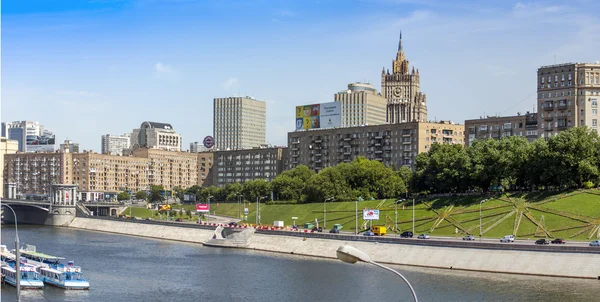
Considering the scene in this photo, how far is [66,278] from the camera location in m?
106

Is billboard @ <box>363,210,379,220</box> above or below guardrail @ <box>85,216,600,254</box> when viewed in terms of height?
above

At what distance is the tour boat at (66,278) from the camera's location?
104375 millimetres

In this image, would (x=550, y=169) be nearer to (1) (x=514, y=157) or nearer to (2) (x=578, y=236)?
(1) (x=514, y=157)

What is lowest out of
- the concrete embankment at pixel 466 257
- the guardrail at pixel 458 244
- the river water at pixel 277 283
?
the river water at pixel 277 283

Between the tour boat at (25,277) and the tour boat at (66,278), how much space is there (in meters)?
1.45

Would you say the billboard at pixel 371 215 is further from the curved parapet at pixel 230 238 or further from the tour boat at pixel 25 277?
the tour boat at pixel 25 277

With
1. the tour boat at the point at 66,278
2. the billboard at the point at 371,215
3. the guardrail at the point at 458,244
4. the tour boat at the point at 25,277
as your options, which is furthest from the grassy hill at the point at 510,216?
the tour boat at the point at 25,277

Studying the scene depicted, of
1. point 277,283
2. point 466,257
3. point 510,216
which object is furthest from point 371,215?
point 277,283

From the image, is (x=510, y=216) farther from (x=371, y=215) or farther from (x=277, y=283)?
(x=277, y=283)

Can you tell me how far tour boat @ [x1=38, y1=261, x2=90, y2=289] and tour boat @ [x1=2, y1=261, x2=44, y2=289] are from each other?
4.75 ft

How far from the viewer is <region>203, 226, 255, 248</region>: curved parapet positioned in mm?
165875

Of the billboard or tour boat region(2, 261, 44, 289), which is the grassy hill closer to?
the billboard

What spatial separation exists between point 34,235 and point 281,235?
71.9m

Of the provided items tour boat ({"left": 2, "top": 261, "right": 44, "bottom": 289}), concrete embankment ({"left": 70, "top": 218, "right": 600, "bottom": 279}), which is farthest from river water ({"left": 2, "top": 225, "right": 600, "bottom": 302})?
concrete embankment ({"left": 70, "top": 218, "right": 600, "bottom": 279})
